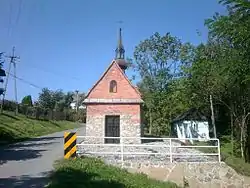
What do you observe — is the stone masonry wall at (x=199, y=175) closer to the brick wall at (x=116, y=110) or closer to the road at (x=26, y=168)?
the road at (x=26, y=168)

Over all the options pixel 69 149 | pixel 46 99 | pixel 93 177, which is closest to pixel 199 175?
pixel 93 177

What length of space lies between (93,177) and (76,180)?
1.20 m

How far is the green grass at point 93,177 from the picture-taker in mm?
10695

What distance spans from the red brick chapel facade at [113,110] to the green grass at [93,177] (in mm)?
11020

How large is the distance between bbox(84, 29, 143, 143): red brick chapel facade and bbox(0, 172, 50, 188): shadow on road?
14.7 metres

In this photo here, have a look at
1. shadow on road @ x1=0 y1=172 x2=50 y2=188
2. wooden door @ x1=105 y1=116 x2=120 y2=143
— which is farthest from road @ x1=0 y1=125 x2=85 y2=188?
wooden door @ x1=105 y1=116 x2=120 y2=143

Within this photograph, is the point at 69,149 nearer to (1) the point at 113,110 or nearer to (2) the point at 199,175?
(2) the point at 199,175

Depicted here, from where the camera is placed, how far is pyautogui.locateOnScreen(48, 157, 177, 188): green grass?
10.7 m

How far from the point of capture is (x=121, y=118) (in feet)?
87.6

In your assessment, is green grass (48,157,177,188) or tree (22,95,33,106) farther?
tree (22,95,33,106)

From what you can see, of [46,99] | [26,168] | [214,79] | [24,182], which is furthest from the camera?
[46,99]

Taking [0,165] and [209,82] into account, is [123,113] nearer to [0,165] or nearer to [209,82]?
[209,82]

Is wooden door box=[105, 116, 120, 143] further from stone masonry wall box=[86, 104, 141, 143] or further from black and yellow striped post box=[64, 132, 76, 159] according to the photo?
black and yellow striped post box=[64, 132, 76, 159]

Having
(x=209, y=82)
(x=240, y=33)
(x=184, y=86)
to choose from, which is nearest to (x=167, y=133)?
(x=184, y=86)
